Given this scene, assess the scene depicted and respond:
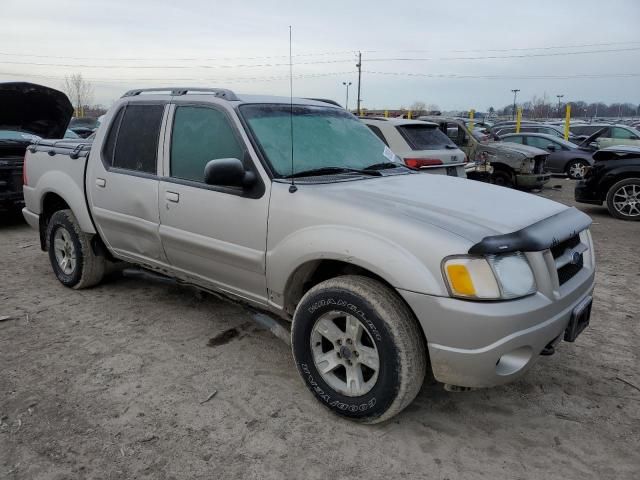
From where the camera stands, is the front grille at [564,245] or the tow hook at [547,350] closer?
the tow hook at [547,350]

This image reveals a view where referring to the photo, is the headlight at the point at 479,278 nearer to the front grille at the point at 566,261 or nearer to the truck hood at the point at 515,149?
the front grille at the point at 566,261

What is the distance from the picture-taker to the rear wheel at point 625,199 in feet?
30.0

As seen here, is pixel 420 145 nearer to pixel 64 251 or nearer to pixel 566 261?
pixel 64 251

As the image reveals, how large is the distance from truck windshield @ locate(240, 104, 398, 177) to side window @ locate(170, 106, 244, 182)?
0.57 feet

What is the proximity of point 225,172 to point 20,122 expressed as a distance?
637 centimetres

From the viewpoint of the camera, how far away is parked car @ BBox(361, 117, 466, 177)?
26.2 feet

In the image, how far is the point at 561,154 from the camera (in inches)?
585

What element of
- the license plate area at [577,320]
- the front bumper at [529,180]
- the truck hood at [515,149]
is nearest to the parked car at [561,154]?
the truck hood at [515,149]

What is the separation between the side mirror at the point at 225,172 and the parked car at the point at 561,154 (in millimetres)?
13582

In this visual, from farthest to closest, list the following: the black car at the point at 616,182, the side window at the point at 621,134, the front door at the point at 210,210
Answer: the side window at the point at 621,134 → the black car at the point at 616,182 → the front door at the point at 210,210

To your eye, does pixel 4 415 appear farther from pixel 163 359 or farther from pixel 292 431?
pixel 292 431

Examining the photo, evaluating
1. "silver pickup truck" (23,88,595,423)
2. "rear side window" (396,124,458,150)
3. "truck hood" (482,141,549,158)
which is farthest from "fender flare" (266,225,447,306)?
"truck hood" (482,141,549,158)

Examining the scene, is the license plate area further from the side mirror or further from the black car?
the black car

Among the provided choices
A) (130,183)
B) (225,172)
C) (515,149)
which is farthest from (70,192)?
(515,149)
